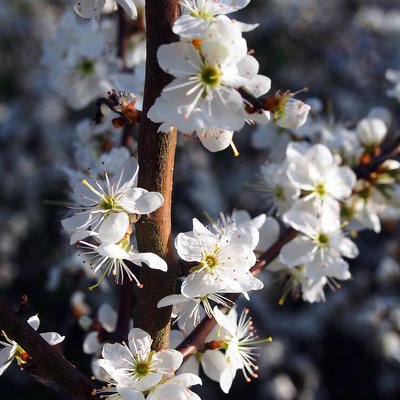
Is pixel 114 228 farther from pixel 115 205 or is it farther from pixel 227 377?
pixel 227 377

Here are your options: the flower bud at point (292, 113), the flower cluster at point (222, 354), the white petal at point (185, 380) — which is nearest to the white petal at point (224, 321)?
the flower cluster at point (222, 354)

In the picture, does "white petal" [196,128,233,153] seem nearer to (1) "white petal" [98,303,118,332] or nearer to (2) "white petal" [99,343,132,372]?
(2) "white petal" [99,343,132,372]

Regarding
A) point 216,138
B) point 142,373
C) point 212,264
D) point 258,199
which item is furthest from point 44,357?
point 258,199

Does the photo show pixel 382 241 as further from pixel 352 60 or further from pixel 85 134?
pixel 85 134

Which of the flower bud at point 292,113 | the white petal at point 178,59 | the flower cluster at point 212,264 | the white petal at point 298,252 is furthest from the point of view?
the white petal at point 298,252

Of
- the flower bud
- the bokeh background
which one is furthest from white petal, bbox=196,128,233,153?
the bokeh background

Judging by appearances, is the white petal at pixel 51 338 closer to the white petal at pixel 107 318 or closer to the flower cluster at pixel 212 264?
the flower cluster at pixel 212 264

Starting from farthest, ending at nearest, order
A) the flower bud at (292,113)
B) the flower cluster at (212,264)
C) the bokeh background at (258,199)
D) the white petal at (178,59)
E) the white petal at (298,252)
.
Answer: the bokeh background at (258,199) < the white petal at (298,252) < the flower bud at (292,113) < the flower cluster at (212,264) < the white petal at (178,59)
